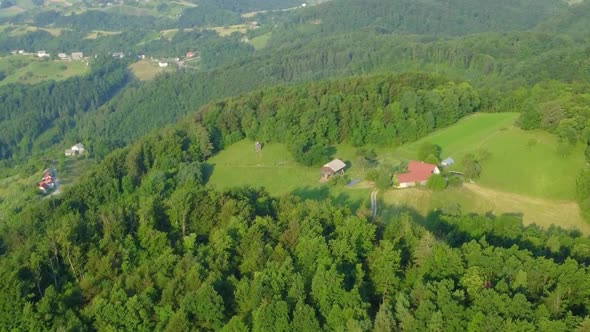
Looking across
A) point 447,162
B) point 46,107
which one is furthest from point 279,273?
point 46,107

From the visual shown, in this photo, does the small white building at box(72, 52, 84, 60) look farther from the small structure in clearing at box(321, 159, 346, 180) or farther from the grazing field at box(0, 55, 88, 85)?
the small structure in clearing at box(321, 159, 346, 180)

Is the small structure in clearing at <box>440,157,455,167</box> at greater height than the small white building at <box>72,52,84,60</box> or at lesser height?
greater

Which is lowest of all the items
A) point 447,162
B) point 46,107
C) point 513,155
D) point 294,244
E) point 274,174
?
point 46,107

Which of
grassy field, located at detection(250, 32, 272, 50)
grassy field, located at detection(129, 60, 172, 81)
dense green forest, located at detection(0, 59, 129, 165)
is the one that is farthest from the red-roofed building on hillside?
grassy field, located at detection(250, 32, 272, 50)

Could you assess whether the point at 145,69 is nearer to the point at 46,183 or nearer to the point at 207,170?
the point at 46,183

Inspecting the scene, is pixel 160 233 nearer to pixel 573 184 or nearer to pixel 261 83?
pixel 573 184

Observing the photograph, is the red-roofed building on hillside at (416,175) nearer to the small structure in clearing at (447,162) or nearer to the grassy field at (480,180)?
the grassy field at (480,180)
